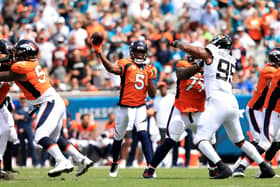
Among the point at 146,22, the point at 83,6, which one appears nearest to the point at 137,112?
the point at 146,22

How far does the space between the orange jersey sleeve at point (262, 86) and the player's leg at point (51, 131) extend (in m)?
3.23

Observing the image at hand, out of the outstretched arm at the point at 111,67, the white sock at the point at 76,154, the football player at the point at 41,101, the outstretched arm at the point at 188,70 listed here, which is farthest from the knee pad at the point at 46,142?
the outstretched arm at the point at 188,70

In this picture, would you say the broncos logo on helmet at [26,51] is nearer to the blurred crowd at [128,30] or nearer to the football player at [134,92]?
the football player at [134,92]

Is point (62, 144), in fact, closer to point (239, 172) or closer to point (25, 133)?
point (239, 172)

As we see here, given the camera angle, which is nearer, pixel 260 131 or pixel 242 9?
pixel 260 131

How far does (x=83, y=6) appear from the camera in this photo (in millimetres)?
23328

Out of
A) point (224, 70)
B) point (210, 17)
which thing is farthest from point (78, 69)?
point (224, 70)

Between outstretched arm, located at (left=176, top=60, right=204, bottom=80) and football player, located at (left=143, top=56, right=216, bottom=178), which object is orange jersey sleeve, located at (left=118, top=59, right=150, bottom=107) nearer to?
football player, located at (left=143, top=56, right=216, bottom=178)

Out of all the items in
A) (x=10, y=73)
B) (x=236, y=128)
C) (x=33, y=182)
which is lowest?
(x=33, y=182)

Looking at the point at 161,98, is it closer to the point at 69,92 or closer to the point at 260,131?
the point at 69,92

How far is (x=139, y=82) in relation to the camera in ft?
40.1

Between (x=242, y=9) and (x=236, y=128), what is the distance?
41.5 ft

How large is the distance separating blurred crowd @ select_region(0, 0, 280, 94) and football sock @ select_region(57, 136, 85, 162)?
7.42 metres

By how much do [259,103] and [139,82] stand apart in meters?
2.00
